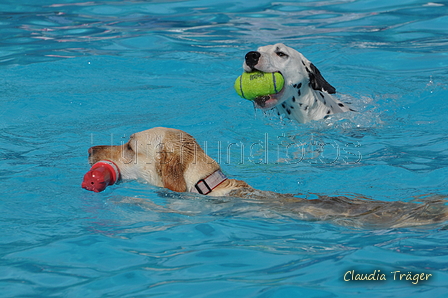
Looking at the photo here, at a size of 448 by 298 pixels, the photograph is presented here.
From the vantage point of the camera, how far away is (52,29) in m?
12.4

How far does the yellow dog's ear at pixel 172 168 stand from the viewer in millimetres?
5191

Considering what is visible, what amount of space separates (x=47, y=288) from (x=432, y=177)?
3.83 meters

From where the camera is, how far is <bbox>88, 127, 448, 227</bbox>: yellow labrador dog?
4.69m

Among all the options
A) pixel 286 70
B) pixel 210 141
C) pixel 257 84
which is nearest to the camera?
pixel 257 84

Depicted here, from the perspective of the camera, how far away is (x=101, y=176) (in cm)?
531

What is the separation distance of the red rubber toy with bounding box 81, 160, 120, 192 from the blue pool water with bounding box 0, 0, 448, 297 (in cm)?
18

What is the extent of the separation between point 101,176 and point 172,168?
0.63m

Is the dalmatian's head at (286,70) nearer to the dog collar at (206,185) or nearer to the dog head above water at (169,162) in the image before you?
the dog head above water at (169,162)

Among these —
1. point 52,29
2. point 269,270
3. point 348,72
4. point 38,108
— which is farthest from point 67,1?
point 269,270

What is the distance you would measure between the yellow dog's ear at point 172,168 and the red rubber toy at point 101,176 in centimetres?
44

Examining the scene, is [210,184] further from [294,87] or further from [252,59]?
[294,87]

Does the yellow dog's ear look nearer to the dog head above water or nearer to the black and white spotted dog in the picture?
the dog head above water

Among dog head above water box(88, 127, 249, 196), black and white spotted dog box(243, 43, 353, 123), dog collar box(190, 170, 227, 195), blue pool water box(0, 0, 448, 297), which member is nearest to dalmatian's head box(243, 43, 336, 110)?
black and white spotted dog box(243, 43, 353, 123)

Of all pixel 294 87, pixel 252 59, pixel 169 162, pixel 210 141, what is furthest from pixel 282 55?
pixel 169 162
